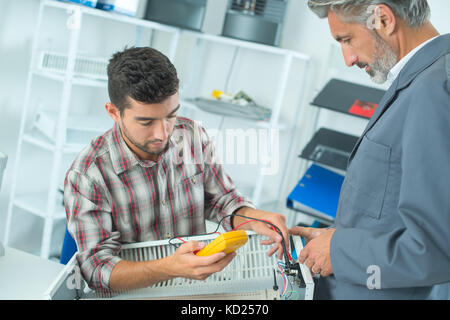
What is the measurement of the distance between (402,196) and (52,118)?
1.79m

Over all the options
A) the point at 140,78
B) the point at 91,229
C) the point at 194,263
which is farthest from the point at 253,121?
the point at 194,263

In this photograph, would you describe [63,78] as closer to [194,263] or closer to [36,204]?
[36,204]

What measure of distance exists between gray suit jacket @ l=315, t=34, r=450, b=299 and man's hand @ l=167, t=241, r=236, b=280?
25cm

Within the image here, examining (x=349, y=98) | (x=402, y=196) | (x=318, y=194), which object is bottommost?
(x=318, y=194)

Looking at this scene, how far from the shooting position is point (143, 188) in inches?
51.8

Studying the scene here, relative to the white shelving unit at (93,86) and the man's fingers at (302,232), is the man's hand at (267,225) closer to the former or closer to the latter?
the man's fingers at (302,232)

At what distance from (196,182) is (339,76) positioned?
57.2 inches

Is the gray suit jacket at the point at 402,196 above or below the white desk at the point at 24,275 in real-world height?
above

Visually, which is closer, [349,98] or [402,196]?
[402,196]

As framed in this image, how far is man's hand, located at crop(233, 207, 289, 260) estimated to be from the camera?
113cm

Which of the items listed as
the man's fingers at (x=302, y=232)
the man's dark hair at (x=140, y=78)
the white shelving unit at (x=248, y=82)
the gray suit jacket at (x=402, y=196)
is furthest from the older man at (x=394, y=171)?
the white shelving unit at (x=248, y=82)

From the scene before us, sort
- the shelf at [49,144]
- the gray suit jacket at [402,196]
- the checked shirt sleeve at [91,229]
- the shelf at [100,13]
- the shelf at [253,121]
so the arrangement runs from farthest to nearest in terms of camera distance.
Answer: the shelf at [253,121] < the shelf at [49,144] < the shelf at [100,13] < the checked shirt sleeve at [91,229] < the gray suit jacket at [402,196]

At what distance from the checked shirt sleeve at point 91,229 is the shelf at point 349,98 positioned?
141 centimetres

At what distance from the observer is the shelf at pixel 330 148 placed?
2.28 m
